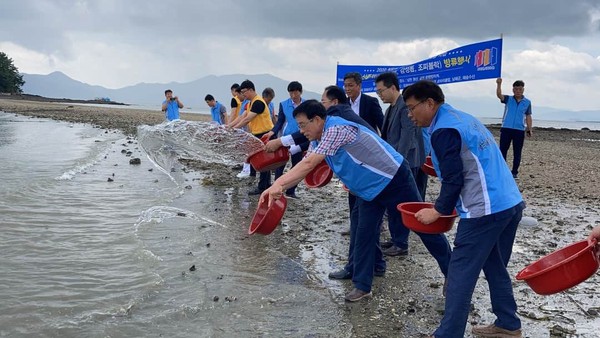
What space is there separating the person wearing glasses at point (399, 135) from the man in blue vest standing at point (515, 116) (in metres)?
5.34

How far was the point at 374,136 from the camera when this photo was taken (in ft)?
14.0

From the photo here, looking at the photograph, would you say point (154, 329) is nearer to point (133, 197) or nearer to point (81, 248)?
point (81, 248)

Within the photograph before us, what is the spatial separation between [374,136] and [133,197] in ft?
18.9

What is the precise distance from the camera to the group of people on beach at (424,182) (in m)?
3.26

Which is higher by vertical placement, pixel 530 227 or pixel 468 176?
pixel 468 176

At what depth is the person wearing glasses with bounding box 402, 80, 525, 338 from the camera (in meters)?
3.23

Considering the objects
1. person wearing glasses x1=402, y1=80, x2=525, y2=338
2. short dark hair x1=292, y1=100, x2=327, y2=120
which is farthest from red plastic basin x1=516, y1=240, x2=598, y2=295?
short dark hair x1=292, y1=100, x2=327, y2=120

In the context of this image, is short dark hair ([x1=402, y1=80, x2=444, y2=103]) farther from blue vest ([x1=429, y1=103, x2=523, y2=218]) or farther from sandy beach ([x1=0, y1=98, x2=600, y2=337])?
sandy beach ([x1=0, y1=98, x2=600, y2=337])

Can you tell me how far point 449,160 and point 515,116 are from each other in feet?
26.6

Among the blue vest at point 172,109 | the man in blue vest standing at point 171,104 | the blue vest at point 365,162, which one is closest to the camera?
the blue vest at point 365,162

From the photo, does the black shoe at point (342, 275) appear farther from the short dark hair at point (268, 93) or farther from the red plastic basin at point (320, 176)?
the short dark hair at point (268, 93)

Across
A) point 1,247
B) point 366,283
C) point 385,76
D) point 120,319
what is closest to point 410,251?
point 366,283

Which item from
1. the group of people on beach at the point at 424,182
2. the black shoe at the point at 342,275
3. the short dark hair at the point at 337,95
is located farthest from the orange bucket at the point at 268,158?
the black shoe at the point at 342,275

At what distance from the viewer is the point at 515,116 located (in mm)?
10438
